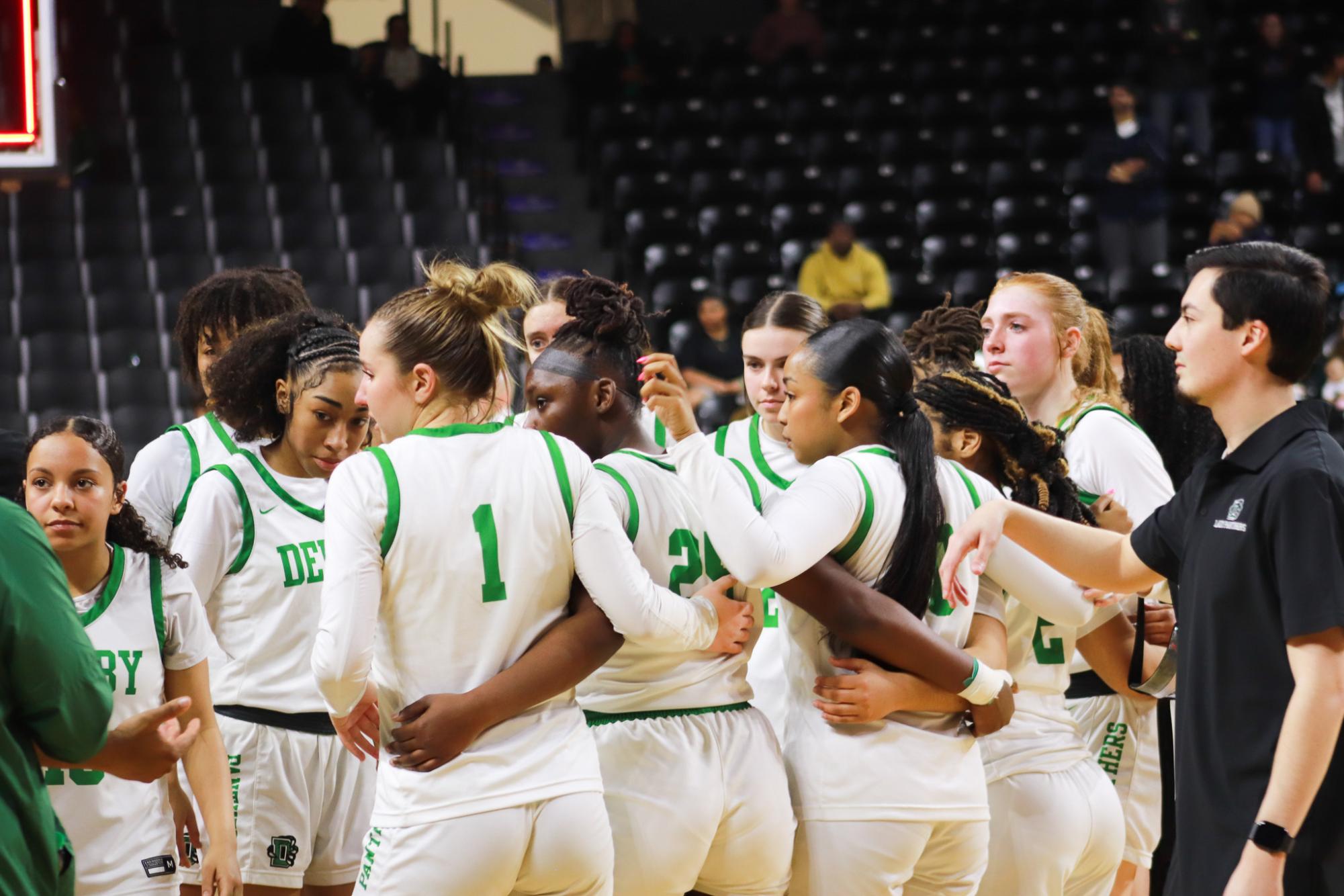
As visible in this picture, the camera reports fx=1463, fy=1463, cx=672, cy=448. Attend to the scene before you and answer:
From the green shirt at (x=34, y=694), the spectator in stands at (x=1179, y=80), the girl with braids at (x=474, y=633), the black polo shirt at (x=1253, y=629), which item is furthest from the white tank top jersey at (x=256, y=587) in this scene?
the spectator in stands at (x=1179, y=80)

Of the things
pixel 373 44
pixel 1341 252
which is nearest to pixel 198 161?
pixel 373 44

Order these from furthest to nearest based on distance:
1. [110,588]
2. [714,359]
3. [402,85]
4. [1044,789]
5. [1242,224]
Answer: [402,85] < [1242,224] < [714,359] < [1044,789] < [110,588]

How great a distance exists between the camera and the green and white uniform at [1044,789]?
333 centimetres

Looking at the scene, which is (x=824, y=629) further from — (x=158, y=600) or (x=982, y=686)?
(x=158, y=600)

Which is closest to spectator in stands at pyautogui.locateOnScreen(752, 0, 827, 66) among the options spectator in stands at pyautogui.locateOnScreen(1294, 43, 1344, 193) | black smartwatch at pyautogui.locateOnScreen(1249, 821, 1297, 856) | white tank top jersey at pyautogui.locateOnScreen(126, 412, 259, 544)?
spectator in stands at pyautogui.locateOnScreen(1294, 43, 1344, 193)

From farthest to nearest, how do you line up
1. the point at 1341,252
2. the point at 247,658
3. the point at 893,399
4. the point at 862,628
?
the point at 1341,252 < the point at 247,658 < the point at 893,399 < the point at 862,628

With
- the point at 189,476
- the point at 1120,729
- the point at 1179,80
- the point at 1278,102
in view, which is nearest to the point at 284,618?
the point at 189,476

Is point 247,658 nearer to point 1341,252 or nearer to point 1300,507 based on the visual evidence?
point 1300,507

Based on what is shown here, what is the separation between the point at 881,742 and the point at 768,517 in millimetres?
531

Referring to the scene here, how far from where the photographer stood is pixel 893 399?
10.4 feet

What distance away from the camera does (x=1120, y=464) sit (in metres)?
4.17

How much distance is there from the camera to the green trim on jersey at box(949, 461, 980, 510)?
126 inches

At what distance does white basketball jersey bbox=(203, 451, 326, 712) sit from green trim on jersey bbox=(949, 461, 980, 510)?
1.58 m

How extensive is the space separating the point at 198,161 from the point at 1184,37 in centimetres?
868
